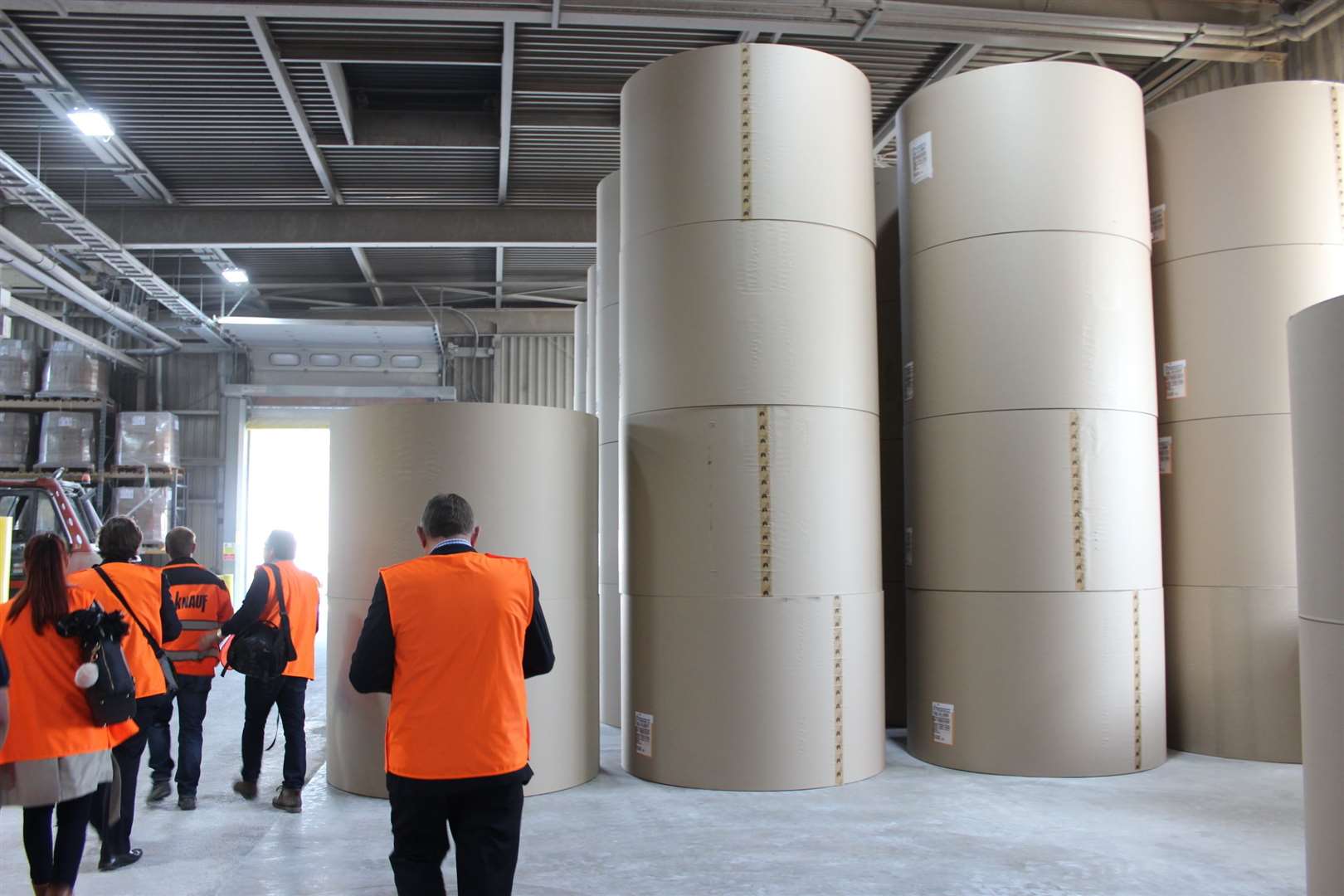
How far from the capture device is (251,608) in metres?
5.64

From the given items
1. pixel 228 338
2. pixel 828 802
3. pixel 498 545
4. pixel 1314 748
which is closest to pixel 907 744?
pixel 828 802

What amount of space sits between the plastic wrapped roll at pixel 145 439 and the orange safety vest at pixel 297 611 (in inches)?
433

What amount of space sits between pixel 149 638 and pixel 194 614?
1.21 meters

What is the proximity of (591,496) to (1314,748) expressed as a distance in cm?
393

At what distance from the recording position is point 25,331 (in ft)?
55.0

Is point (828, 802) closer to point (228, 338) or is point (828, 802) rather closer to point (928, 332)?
point (928, 332)

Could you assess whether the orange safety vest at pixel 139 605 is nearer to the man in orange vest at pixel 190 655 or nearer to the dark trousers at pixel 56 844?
the dark trousers at pixel 56 844

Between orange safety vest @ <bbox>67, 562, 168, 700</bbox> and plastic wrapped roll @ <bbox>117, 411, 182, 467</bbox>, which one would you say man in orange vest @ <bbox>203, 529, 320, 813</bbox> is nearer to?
orange safety vest @ <bbox>67, 562, 168, 700</bbox>

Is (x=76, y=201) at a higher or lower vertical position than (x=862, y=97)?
higher

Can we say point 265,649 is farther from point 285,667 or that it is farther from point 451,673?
point 451,673

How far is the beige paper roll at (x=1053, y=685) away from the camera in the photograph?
19.5 ft

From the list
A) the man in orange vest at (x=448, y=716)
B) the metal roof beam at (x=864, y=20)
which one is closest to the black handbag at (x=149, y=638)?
the man in orange vest at (x=448, y=716)

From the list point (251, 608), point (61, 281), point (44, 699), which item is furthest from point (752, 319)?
point (61, 281)

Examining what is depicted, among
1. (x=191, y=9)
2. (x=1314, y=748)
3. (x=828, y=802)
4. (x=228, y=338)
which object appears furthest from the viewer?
(x=228, y=338)
